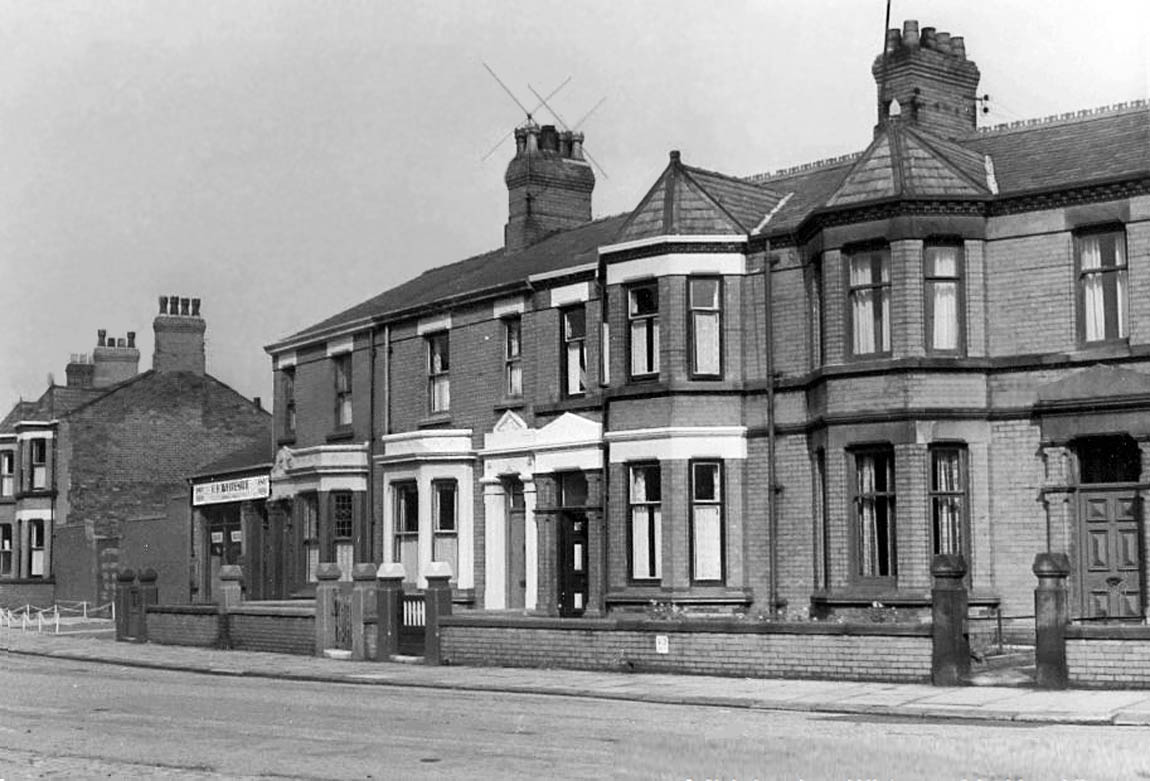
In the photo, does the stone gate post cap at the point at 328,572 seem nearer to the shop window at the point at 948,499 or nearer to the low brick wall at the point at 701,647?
the low brick wall at the point at 701,647

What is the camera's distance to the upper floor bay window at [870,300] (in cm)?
2422

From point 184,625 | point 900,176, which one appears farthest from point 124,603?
point 900,176

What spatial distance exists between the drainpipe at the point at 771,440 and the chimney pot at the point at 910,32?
18.2 ft

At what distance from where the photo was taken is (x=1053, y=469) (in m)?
23.2

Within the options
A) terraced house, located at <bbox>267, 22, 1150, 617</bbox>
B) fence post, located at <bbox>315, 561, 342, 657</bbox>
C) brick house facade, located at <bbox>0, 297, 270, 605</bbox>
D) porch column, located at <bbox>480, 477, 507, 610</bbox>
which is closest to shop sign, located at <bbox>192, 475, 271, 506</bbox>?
terraced house, located at <bbox>267, 22, 1150, 617</bbox>

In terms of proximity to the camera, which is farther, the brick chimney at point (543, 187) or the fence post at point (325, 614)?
the brick chimney at point (543, 187)

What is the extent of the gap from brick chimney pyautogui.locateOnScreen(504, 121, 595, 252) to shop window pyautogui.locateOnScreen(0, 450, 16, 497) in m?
25.1

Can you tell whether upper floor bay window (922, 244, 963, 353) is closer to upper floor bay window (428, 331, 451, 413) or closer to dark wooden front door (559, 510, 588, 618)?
dark wooden front door (559, 510, 588, 618)

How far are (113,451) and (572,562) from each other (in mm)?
26060

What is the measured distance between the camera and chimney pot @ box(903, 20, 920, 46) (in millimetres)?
28891

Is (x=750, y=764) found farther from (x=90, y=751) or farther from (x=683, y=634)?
(x=683, y=634)

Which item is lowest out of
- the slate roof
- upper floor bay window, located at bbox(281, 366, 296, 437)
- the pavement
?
the pavement

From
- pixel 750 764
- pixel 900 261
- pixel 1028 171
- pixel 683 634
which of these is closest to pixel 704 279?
pixel 900 261

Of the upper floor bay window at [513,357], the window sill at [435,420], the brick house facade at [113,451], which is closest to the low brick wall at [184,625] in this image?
the window sill at [435,420]
